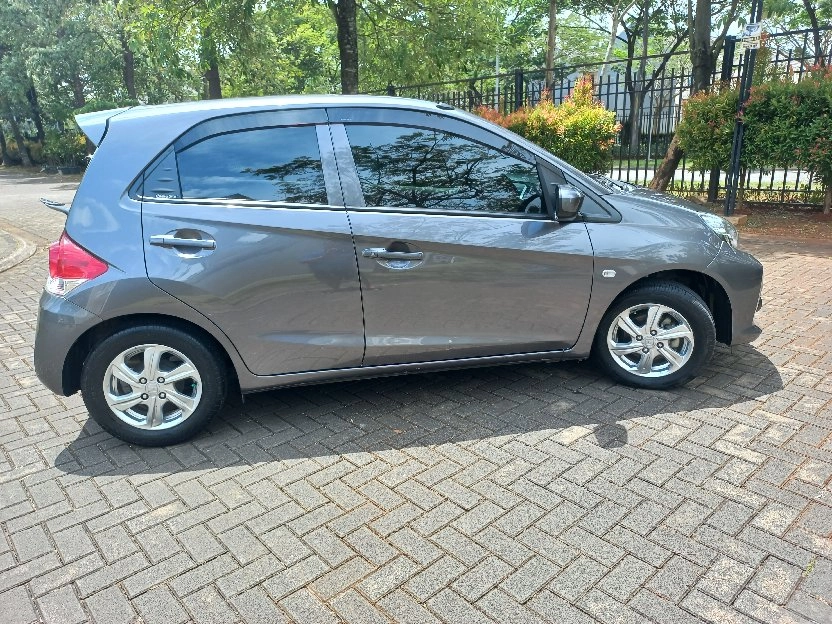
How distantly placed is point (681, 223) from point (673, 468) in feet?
5.18

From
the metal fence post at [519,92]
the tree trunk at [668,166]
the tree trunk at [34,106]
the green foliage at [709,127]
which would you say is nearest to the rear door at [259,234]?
the green foliage at [709,127]

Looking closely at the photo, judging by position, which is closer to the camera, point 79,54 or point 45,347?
point 45,347

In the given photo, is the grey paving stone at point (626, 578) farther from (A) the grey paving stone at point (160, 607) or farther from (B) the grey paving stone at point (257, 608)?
(A) the grey paving stone at point (160, 607)

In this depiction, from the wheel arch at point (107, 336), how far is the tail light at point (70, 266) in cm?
25

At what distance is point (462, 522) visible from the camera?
2.80 m

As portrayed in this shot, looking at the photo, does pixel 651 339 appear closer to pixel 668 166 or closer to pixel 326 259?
pixel 326 259

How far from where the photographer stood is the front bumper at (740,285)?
3.92m

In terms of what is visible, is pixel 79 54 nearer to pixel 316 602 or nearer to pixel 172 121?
pixel 172 121

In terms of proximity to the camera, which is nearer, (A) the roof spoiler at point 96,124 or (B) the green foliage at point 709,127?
(A) the roof spoiler at point 96,124

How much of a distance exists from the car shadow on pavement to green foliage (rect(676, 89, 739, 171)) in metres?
5.75

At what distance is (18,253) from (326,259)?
7.87 meters

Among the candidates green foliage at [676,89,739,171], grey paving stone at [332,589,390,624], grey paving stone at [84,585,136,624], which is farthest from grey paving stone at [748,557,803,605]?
green foliage at [676,89,739,171]

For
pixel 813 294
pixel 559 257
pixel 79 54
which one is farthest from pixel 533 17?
pixel 559 257

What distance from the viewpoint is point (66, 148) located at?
30.8 meters
